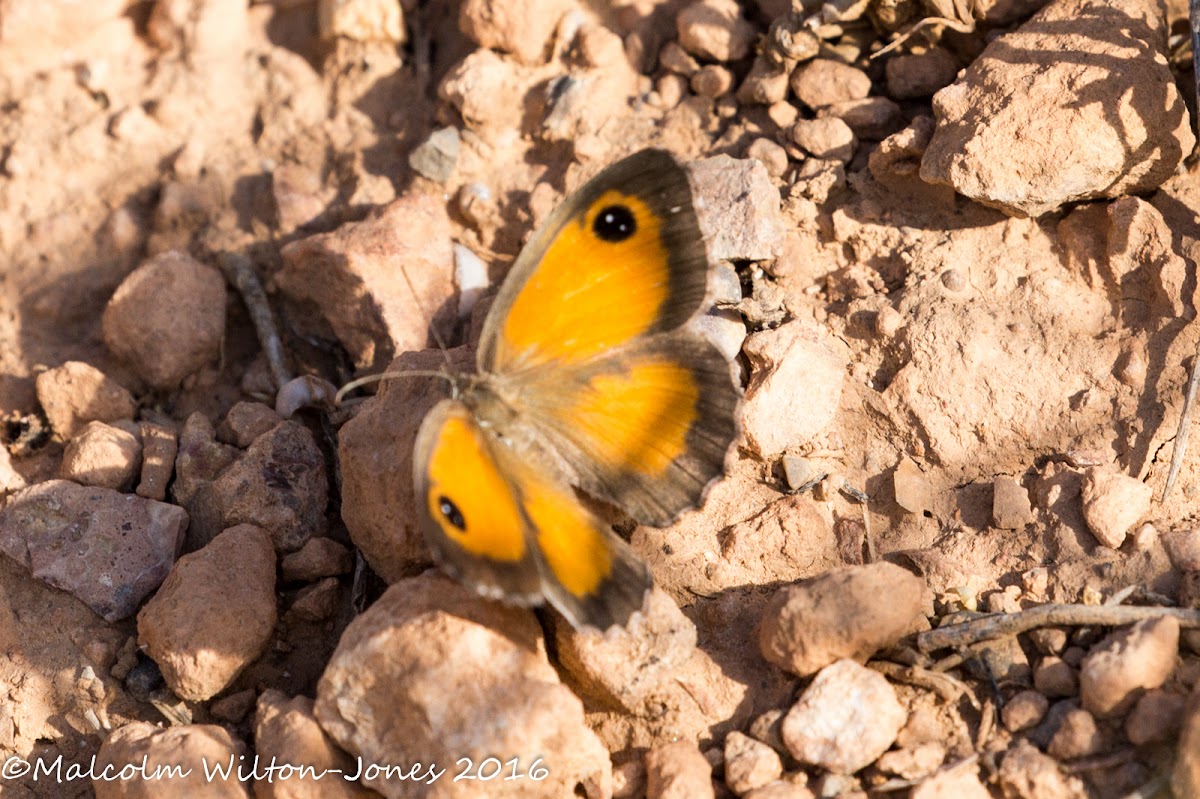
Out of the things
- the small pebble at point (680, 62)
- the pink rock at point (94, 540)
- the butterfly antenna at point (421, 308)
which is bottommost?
the pink rock at point (94, 540)

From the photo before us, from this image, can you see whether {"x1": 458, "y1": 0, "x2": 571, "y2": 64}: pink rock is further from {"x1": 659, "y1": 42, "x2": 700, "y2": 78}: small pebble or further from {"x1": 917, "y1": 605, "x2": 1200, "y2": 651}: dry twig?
{"x1": 917, "y1": 605, "x2": 1200, "y2": 651}: dry twig

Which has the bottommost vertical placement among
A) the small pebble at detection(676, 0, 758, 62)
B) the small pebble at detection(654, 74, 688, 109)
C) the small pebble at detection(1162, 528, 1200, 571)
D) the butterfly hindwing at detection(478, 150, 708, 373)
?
the small pebble at detection(1162, 528, 1200, 571)

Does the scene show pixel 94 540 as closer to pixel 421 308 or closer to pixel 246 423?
pixel 246 423

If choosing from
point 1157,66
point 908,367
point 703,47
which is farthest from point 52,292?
point 1157,66

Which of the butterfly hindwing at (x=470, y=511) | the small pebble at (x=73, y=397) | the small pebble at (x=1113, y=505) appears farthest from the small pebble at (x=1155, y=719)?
the small pebble at (x=73, y=397)

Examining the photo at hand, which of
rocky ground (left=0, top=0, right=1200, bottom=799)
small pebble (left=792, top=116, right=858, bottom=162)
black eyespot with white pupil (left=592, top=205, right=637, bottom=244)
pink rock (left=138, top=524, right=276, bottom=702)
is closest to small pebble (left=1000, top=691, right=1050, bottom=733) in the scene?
rocky ground (left=0, top=0, right=1200, bottom=799)

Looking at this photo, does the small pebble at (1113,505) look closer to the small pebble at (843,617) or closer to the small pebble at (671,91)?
the small pebble at (843,617)
